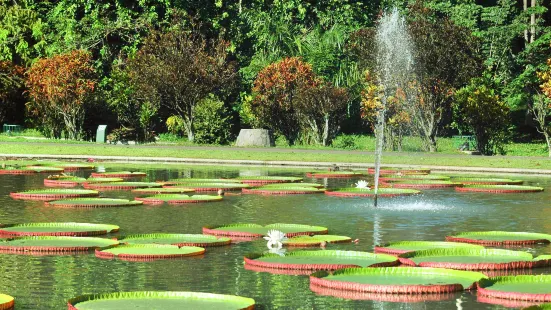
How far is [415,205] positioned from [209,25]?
37537 mm

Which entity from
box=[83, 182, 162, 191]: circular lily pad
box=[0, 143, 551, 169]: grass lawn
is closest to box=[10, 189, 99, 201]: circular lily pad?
box=[83, 182, 162, 191]: circular lily pad

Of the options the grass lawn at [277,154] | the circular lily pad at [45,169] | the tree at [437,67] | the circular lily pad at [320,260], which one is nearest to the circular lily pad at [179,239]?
the circular lily pad at [320,260]

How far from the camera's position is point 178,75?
4897 centimetres

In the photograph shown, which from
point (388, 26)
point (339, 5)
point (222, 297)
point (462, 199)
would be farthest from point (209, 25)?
point (222, 297)

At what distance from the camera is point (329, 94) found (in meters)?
47.4

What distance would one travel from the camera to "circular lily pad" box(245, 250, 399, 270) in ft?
44.6

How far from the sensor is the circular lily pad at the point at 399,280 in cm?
1190

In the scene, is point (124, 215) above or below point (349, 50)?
below

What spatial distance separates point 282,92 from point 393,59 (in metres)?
Answer: 5.44

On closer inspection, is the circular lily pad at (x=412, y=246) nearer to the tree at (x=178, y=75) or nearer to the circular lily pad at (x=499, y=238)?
the circular lily pad at (x=499, y=238)

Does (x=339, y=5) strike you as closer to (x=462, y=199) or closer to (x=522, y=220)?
(x=462, y=199)

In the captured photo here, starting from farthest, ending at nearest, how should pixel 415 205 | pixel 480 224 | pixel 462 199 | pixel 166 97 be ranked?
pixel 166 97, pixel 462 199, pixel 415 205, pixel 480 224

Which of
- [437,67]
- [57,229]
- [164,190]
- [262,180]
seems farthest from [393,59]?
[57,229]

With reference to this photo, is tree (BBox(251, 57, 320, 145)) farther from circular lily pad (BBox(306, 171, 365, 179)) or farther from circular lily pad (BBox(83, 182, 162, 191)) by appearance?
circular lily pad (BBox(83, 182, 162, 191))
